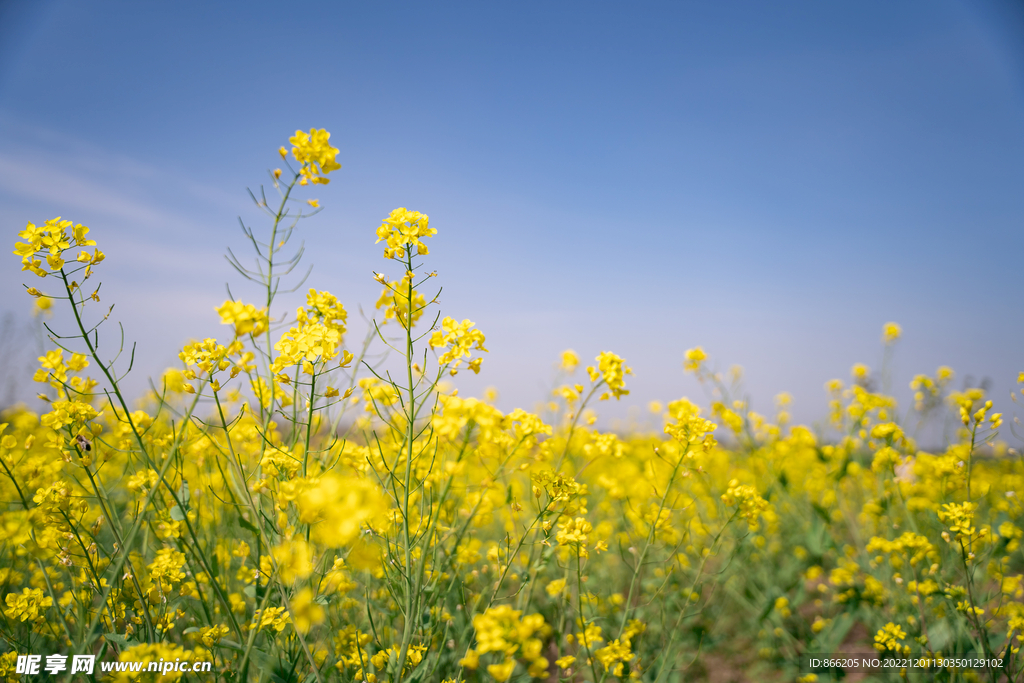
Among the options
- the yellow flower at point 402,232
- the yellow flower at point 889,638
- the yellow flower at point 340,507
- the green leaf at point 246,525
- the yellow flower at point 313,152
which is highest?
the yellow flower at point 313,152

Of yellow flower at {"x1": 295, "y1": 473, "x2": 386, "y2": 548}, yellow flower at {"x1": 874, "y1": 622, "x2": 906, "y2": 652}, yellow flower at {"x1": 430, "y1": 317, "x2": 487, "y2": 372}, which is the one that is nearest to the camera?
yellow flower at {"x1": 295, "y1": 473, "x2": 386, "y2": 548}

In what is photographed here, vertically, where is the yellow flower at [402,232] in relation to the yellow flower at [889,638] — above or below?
above

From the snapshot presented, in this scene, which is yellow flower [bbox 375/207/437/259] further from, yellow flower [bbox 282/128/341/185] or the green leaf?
the green leaf

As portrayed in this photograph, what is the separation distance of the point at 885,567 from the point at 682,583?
1363 mm

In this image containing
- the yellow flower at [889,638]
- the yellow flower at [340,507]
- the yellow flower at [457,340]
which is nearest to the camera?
the yellow flower at [340,507]

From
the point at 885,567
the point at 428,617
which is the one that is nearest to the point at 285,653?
the point at 428,617

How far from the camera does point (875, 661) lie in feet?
9.37

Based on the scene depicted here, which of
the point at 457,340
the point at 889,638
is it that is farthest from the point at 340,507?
the point at 889,638

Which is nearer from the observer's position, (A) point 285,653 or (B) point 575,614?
(A) point 285,653

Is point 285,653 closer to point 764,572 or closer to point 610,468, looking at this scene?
point 764,572

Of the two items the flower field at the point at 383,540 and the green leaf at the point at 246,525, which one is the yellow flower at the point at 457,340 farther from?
the green leaf at the point at 246,525

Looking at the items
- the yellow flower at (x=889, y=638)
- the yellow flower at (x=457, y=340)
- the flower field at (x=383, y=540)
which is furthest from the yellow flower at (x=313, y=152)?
the yellow flower at (x=889, y=638)

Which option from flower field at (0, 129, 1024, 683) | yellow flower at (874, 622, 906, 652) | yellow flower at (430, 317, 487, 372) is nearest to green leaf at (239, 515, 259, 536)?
flower field at (0, 129, 1024, 683)

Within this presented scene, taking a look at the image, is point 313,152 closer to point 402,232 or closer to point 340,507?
point 402,232
